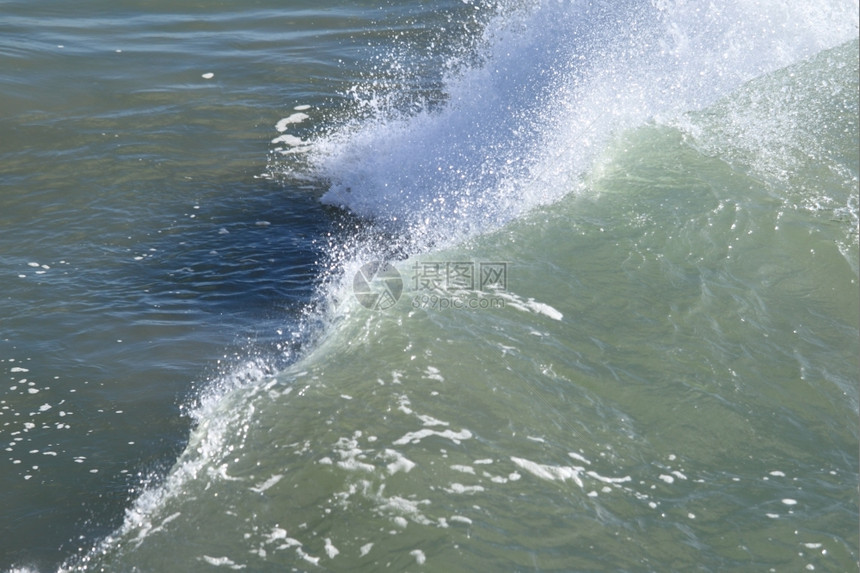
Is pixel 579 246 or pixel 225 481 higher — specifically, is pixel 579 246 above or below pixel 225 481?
above

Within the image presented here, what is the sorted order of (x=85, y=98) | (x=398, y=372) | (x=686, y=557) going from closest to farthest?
(x=686, y=557)
(x=398, y=372)
(x=85, y=98)

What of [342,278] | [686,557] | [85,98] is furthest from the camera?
[85,98]

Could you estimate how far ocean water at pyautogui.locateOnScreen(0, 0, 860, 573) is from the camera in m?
3.91

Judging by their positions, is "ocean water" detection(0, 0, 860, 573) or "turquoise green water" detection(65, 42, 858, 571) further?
"ocean water" detection(0, 0, 860, 573)

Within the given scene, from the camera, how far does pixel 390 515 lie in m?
3.89

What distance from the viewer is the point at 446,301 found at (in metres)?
5.48

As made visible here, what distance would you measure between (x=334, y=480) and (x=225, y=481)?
0.55 meters

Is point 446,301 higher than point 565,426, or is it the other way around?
point 446,301

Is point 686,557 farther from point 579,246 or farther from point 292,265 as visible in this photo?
point 292,265

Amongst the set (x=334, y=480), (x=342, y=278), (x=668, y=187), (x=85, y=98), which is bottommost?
(x=334, y=480)

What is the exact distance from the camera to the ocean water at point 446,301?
3.91 m

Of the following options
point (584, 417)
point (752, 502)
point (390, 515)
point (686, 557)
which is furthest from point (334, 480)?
point (752, 502)

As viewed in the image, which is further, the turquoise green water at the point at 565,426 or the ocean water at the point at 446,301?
the ocean water at the point at 446,301

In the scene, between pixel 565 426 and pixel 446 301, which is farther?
pixel 446 301
